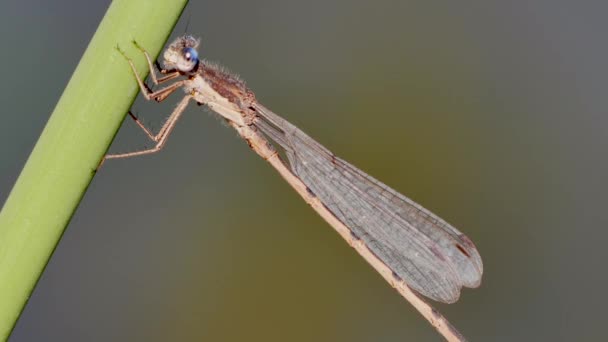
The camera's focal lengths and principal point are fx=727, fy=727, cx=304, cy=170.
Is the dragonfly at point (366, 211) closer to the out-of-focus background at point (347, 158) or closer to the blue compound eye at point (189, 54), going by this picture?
the blue compound eye at point (189, 54)

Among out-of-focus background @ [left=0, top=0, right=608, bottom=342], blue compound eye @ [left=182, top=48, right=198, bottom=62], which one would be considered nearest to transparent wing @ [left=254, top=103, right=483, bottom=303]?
blue compound eye @ [left=182, top=48, right=198, bottom=62]

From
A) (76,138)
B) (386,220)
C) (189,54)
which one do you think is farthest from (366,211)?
Answer: (76,138)

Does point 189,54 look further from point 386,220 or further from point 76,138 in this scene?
point 76,138

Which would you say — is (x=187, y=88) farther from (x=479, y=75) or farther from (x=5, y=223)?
(x=479, y=75)

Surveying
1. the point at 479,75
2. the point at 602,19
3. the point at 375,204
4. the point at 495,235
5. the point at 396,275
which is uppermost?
the point at 602,19

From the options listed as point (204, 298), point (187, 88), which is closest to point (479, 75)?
point (204, 298)
